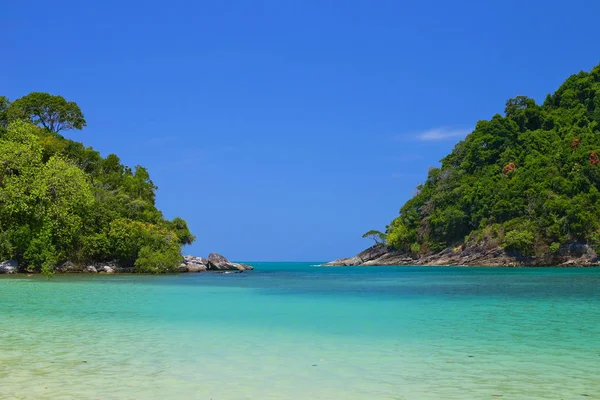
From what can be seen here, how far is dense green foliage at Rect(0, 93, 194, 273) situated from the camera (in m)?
32.1

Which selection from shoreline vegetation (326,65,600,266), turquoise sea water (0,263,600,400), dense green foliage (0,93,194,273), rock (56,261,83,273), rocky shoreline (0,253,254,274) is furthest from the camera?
shoreline vegetation (326,65,600,266)

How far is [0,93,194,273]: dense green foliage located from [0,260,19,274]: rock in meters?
0.51

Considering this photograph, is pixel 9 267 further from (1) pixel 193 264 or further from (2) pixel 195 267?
(1) pixel 193 264

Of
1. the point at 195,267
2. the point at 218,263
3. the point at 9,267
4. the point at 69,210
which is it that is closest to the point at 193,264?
the point at 195,267

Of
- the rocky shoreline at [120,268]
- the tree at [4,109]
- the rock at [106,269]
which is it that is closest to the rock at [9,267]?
the rocky shoreline at [120,268]

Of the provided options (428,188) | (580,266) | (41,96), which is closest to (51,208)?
→ (41,96)

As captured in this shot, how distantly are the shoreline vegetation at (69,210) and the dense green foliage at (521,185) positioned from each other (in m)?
45.2

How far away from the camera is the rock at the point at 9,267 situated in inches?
1770

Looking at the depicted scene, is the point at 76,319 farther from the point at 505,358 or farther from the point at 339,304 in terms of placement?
the point at 505,358

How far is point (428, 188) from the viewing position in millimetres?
118875

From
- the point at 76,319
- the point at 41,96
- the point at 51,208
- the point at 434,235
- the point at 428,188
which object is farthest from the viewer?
the point at 428,188

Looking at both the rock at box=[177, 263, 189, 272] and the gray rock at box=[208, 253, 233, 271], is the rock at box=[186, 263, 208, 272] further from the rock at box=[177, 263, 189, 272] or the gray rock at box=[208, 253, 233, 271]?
the gray rock at box=[208, 253, 233, 271]

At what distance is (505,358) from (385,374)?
2562 millimetres

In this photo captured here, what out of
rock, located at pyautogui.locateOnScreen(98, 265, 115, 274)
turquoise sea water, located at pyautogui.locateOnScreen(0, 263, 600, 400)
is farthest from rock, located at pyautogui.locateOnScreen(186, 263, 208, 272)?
turquoise sea water, located at pyautogui.locateOnScreen(0, 263, 600, 400)
